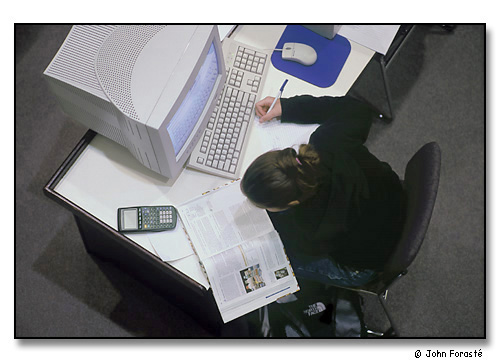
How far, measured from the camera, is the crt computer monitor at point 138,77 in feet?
3.98

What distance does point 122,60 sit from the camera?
125 centimetres

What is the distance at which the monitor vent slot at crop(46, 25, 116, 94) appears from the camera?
1250mm

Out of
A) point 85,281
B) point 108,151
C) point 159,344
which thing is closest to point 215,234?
point 108,151

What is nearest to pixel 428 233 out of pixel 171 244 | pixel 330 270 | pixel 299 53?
pixel 330 270

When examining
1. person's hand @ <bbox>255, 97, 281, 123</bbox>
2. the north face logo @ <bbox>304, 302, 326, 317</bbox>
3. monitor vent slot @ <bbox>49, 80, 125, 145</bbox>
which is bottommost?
the north face logo @ <bbox>304, 302, 326, 317</bbox>

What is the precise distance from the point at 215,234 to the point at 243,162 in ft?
0.83

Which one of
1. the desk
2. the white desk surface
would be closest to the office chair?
the desk

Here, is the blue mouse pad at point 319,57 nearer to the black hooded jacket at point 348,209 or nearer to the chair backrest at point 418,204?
the black hooded jacket at point 348,209

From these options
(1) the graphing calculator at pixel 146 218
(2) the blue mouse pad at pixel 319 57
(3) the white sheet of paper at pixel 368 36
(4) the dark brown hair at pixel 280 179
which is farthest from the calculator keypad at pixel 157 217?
(3) the white sheet of paper at pixel 368 36

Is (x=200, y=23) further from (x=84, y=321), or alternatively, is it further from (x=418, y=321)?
(x=418, y=321)

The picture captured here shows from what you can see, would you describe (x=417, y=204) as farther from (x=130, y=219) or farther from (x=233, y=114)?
(x=130, y=219)

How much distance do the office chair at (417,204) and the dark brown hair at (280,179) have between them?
0.28 metres

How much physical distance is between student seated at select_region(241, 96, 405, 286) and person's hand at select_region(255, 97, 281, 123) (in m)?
0.02

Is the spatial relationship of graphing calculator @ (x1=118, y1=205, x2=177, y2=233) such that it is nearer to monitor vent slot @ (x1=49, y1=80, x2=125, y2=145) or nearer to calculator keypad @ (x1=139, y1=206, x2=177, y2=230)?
calculator keypad @ (x1=139, y1=206, x2=177, y2=230)
